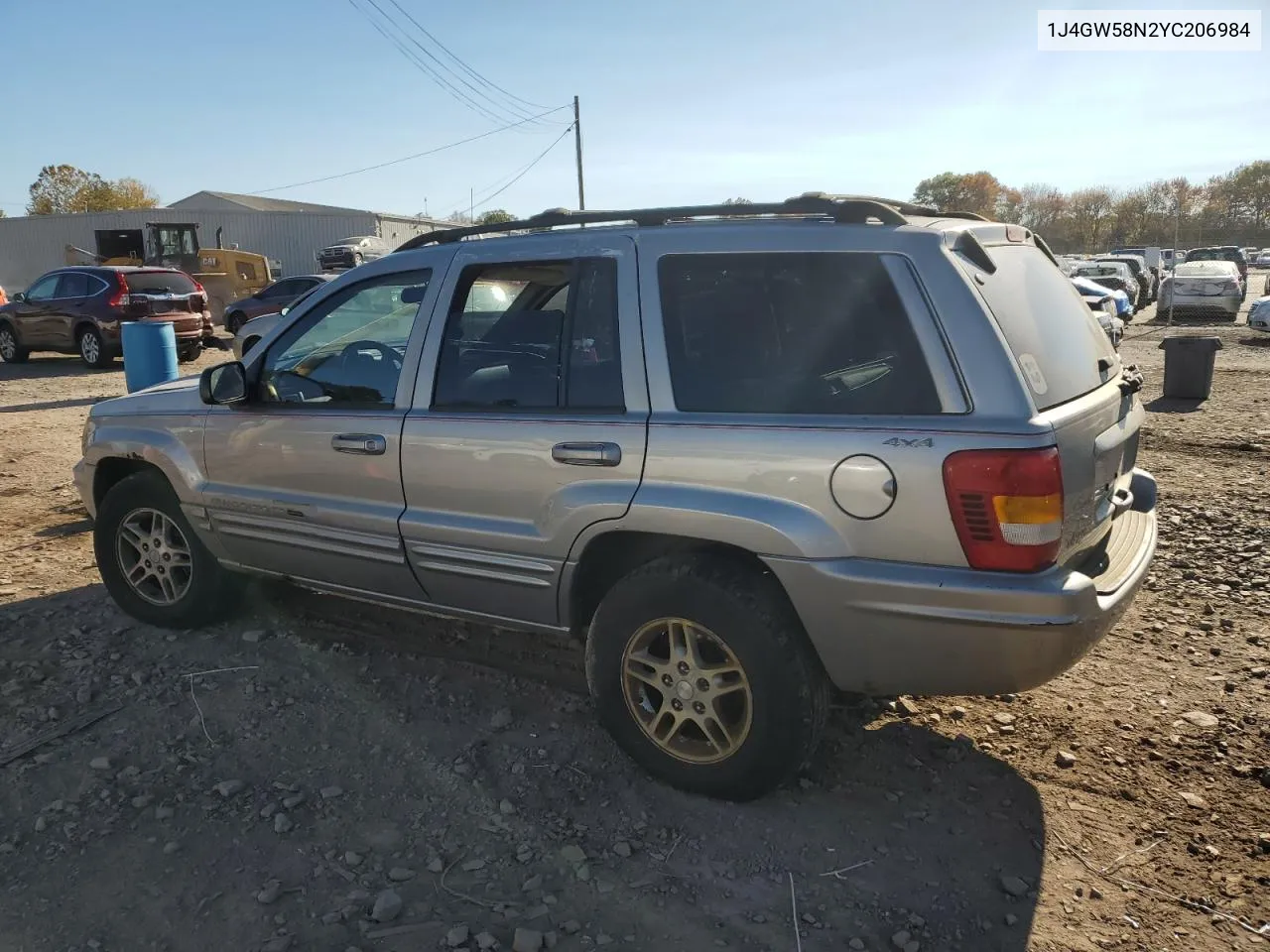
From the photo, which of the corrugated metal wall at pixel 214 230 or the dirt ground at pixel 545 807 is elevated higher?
the corrugated metal wall at pixel 214 230

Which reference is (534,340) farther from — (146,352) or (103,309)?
(103,309)

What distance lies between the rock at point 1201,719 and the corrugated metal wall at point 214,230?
43.8m

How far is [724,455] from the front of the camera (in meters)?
2.95

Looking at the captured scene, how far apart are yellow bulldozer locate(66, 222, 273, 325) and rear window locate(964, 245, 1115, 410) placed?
2285 centimetres

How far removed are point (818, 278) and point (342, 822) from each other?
2351 mm

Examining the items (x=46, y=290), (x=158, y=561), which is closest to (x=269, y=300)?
(x=46, y=290)

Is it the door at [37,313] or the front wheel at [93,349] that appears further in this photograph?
the door at [37,313]

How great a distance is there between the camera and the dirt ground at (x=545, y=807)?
266 cm

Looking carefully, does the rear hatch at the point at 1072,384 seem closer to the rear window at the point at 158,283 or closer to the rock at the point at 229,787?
the rock at the point at 229,787

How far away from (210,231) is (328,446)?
149ft

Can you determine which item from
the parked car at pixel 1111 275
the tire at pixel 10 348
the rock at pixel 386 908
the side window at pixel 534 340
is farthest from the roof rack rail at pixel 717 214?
the parked car at pixel 1111 275

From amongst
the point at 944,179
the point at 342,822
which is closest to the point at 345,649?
the point at 342,822

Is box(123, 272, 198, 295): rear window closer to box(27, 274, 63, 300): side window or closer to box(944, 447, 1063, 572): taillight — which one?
box(27, 274, 63, 300): side window

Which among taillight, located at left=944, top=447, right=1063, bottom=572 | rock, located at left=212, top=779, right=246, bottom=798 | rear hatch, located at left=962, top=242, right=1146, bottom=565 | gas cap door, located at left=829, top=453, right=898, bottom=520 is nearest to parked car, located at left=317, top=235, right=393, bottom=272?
rock, located at left=212, top=779, right=246, bottom=798
